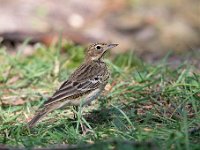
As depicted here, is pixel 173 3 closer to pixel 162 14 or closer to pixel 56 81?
pixel 162 14

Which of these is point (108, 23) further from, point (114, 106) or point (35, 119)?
point (35, 119)

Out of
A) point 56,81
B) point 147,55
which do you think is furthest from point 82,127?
point 147,55

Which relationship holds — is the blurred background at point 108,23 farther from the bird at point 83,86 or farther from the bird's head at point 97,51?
the bird at point 83,86

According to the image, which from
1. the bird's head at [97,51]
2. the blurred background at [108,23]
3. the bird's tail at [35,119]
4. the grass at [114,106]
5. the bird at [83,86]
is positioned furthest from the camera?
the blurred background at [108,23]

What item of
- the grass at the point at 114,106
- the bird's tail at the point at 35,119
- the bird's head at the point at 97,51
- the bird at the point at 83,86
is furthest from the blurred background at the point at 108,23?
the bird's tail at the point at 35,119

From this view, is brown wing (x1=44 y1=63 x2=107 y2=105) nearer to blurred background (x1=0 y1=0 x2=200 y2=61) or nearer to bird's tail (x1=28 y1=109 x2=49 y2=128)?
bird's tail (x1=28 y1=109 x2=49 y2=128)

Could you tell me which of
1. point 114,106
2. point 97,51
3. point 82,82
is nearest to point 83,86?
point 82,82
